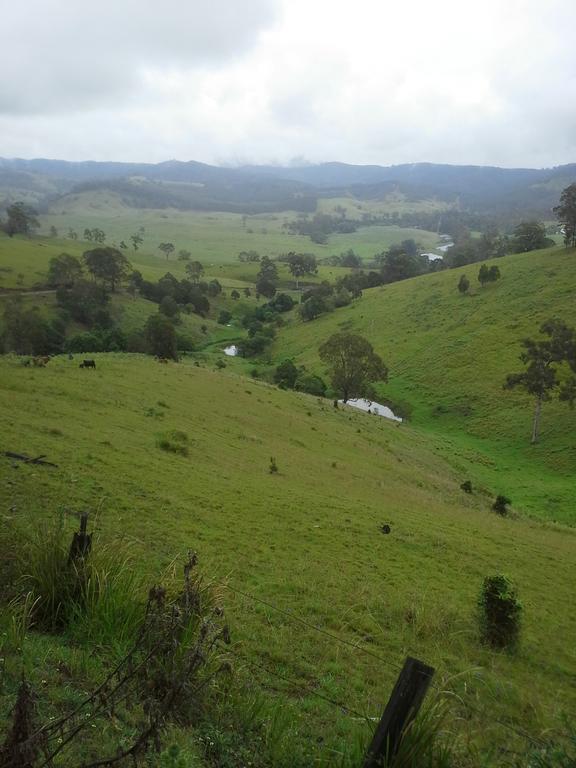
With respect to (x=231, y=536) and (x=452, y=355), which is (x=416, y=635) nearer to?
(x=231, y=536)

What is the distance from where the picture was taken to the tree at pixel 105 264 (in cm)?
10306

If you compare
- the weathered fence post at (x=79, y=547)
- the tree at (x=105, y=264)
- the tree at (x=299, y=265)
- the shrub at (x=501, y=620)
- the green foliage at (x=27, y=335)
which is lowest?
the green foliage at (x=27, y=335)

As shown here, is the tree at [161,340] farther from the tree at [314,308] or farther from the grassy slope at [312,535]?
the tree at [314,308]

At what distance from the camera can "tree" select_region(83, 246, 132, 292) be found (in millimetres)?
103062

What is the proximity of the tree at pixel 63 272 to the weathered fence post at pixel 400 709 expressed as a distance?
105m

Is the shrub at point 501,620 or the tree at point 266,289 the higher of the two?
the shrub at point 501,620

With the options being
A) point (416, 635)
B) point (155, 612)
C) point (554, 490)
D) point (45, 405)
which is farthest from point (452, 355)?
point (155, 612)

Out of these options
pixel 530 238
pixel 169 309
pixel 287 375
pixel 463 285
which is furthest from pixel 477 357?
pixel 169 309

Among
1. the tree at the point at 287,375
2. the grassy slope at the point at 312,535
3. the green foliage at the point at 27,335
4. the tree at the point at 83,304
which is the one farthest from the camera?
the tree at the point at 83,304

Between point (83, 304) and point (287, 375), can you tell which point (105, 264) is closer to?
point (83, 304)

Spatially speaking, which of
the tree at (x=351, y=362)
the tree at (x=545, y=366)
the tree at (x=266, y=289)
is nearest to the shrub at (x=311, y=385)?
the tree at (x=351, y=362)

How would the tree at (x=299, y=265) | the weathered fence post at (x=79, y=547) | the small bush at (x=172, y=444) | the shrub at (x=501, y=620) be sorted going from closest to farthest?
the weathered fence post at (x=79, y=547)
the shrub at (x=501, y=620)
the small bush at (x=172, y=444)
the tree at (x=299, y=265)

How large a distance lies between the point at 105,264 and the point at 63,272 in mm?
8010

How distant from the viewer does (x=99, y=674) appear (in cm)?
600
